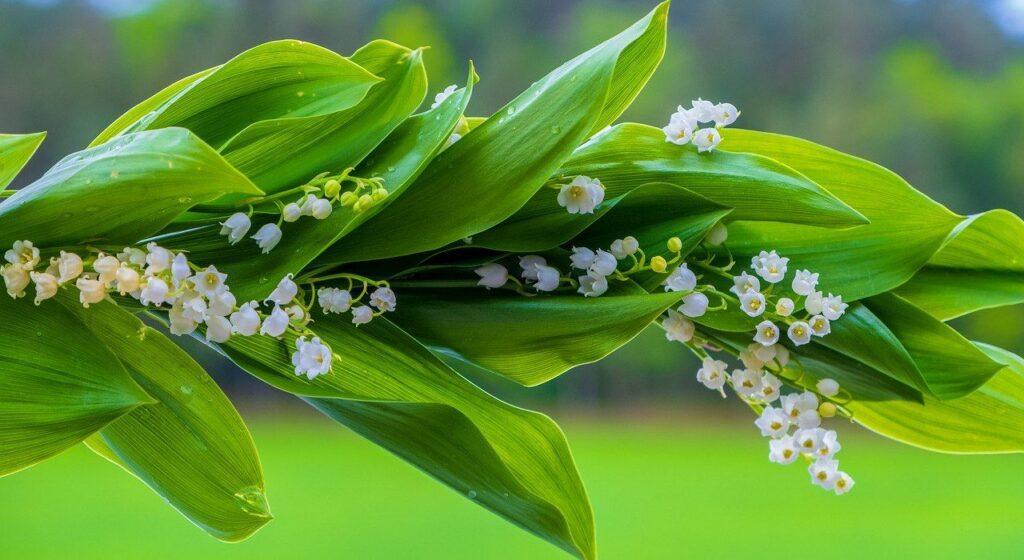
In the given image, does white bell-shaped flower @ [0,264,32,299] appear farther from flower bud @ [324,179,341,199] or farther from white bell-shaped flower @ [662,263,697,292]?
white bell-shaped flower @ [662,263,697,292]

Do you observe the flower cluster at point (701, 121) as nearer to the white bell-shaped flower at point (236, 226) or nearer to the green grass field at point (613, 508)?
the white bell-shaped flower at point (236, 226)

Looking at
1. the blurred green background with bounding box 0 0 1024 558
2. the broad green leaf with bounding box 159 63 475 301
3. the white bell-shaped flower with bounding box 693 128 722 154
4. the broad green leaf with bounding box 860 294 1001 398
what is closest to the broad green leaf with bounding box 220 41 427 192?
the broad green leaf with bounding box 159 63 475 301

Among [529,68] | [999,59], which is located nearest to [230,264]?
[529,68]

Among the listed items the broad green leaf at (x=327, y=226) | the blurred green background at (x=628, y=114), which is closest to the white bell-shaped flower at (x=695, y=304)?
the broad green leaf at (x=327, y=226)

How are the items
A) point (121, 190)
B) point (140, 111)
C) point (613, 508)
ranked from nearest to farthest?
point (121, 190) < point (140, 111) < point (613, 508)

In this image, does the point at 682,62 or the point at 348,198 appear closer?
the point at 348,198

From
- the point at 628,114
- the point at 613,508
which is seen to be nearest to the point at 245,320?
the point at 628,114

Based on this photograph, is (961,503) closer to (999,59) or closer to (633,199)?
(999,59)

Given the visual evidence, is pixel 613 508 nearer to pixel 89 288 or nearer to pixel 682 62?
pixel 682 62
